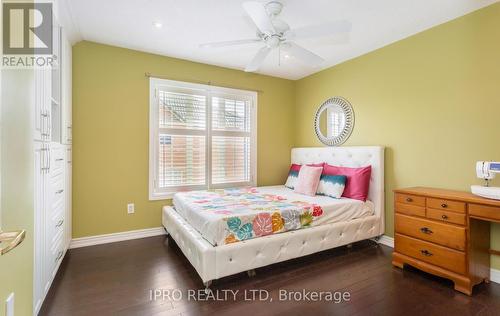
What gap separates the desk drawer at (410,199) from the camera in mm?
2333

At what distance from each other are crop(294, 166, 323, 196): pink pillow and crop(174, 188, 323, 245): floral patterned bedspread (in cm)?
43

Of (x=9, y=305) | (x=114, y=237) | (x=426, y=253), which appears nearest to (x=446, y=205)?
(x=426, y=253)

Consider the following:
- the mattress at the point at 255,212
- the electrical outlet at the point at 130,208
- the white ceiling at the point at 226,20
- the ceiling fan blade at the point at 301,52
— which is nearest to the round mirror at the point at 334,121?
the white ceiling at the point at 226,20

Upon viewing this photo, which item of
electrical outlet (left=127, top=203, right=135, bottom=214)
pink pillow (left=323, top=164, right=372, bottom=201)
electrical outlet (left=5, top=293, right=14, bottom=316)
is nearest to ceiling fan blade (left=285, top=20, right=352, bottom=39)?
pink pillow (left=323, top=164, right=372, bottom=201)

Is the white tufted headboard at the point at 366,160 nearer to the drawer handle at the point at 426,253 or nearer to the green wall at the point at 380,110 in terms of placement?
the green wall at the point at 380,110

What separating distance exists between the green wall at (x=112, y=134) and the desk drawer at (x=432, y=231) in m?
3.03

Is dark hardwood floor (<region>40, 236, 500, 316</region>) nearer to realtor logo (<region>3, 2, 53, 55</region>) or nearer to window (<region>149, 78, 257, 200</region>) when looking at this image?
window (<region>149, 78, 257, 200</region>)

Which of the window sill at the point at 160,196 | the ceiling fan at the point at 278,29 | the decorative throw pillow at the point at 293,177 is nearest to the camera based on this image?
the ceiling fan at the point at 278,29

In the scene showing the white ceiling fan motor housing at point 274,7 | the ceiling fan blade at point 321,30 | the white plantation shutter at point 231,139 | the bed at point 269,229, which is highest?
the white ceiling fan motor housing at point 274,7

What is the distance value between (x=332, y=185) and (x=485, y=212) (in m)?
1.50

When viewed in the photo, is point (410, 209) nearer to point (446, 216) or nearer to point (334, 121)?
point (446, 216)

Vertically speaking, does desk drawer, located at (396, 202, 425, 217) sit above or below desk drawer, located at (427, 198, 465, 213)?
below

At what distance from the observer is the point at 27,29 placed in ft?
4.72

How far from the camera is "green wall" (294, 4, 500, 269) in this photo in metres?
2.29
